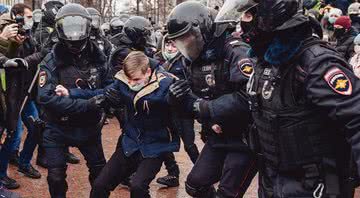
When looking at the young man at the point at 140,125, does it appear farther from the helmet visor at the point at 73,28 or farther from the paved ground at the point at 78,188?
the paved ground at the point at 78,188

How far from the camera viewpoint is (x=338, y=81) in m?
2.70

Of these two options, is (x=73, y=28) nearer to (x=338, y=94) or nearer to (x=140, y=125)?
(x=140, y=125)

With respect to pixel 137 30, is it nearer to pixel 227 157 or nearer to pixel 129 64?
pixel 129 64

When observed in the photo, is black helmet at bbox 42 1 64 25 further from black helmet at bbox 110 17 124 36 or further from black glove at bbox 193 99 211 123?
black glove at bbox 193 99 211 123

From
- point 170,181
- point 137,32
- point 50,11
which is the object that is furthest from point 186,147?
point 50,11

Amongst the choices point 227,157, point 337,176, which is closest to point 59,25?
point 227,157

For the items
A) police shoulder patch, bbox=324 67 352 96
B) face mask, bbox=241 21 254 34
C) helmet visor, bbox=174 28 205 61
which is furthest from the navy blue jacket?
police shoulder patch, bbox=324 67 352 96

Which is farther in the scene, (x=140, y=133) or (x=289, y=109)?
(x=140, y=133)

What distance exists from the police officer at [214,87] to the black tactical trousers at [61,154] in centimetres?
111

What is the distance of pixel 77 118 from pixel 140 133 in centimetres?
67

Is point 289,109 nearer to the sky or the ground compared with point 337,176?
nearer to the sky

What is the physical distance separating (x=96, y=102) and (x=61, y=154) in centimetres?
62

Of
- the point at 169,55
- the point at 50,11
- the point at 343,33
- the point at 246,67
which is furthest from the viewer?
→ the point at 343,33

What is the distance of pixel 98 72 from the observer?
5.19 meters
